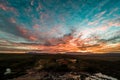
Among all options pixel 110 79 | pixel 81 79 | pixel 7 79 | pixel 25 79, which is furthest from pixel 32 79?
pixel 110 79

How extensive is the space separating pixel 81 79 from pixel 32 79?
15.0 metres

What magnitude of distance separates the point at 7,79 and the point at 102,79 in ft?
94.3

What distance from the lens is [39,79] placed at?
35.9 m

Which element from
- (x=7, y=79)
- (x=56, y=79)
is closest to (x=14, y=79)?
(x=7, y=79)

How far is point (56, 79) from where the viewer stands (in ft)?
117

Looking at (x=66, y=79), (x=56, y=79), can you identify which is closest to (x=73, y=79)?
(x=66, y=79)

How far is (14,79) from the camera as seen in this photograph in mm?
35031

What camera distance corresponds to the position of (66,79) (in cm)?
3562

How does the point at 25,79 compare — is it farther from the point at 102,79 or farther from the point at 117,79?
the point at 117,79

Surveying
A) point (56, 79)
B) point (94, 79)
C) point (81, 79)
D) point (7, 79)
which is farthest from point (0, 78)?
point (94, 79)

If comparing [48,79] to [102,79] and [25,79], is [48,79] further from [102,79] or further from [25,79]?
[102,79]

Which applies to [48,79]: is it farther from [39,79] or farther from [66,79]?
[66,79]

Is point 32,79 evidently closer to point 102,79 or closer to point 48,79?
point 48,79

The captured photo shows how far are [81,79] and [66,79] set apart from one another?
4.57 metres
